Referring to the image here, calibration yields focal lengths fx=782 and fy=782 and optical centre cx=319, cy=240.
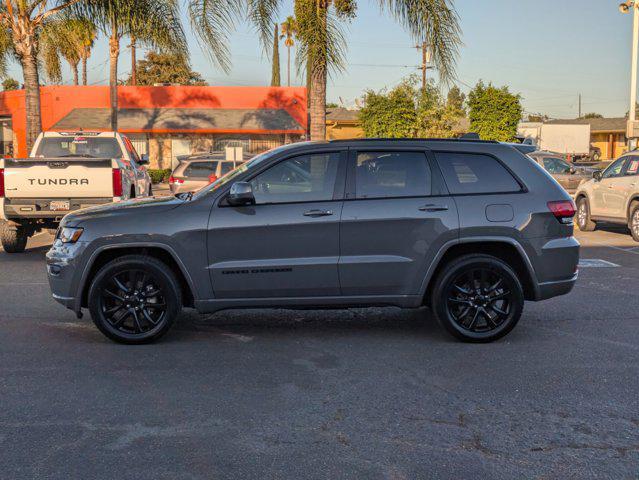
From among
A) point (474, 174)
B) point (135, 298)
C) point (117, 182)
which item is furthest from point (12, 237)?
point (474, 174)

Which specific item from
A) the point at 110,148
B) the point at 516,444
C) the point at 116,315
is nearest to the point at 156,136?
the point at 110,148

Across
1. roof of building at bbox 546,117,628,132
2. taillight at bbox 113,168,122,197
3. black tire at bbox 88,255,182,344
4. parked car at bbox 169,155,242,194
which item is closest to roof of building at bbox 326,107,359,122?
roof of building at bbox 546,117,628,132

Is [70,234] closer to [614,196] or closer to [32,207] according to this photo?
[32,207]

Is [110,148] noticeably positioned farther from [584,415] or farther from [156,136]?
[156,136]

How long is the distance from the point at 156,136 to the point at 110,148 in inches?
1253

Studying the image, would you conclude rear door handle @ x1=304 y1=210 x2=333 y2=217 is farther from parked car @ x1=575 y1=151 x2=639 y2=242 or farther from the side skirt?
parked car @ x1=575 y1=151 x2=639 y2=242

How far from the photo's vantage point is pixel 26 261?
12.5 m

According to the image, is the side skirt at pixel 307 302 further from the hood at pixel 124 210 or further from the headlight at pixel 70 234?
the headlight at pixel 70 234

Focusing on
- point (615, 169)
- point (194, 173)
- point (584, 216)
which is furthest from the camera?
point (194, 173)

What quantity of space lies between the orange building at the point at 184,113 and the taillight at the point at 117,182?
107 feet

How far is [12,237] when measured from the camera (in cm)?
1308

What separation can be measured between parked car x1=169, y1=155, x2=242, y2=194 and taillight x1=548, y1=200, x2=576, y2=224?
13731mm

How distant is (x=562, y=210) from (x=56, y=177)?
26.5 ft

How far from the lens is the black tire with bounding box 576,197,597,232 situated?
17234 millimetres
